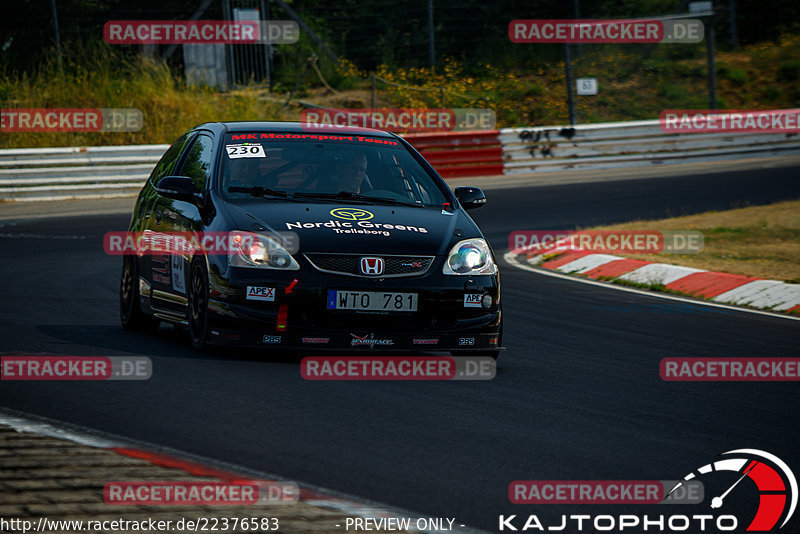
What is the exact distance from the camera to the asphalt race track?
4.84 metres

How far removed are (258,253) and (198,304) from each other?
1.88ft

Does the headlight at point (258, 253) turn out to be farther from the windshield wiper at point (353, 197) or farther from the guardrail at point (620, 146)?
the guardrail at point (620, 146)

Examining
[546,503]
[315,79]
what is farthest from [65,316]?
[315,79]

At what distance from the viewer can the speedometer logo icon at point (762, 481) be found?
173 inches

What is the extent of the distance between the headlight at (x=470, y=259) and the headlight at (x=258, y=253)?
94 centimetres

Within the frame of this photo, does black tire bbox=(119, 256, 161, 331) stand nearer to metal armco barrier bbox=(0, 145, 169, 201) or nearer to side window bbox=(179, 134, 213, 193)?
side window bbox=(179, 134, 213, 193)

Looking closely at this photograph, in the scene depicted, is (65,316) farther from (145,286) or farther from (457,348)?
(457,348)

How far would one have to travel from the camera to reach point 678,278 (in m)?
12.1

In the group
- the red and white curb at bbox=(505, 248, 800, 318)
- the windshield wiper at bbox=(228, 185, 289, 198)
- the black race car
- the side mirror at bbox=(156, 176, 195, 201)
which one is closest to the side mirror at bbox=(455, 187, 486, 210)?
the black race car

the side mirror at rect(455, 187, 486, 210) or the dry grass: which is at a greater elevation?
the side mirror at rect(455, 187, 486, 210)

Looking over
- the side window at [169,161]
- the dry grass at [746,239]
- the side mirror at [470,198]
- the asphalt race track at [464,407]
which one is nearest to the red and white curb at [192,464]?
the asphalt race track at [464,407]

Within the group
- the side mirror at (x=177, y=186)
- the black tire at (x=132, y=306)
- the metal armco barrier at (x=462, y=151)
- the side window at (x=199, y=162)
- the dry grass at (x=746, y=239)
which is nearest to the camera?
the side mirror at (x=177, y=186)

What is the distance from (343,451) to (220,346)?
2.38 meters

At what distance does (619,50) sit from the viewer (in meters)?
29.2
